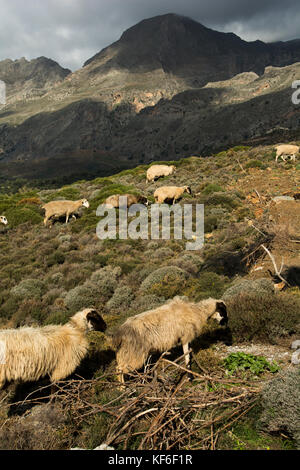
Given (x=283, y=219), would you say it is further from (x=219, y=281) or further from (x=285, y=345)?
(x=285, y=345)

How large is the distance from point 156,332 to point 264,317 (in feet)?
8.58

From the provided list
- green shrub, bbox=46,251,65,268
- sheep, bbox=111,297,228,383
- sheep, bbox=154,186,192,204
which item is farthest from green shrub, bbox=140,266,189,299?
sheep, bbox=154,186,192,204

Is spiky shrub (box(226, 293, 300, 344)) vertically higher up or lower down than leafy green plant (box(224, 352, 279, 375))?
higher up

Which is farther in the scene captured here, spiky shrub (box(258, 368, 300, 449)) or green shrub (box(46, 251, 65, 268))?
green shrub (box(46, 251, 65, 268))

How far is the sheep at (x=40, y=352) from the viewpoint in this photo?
489cm

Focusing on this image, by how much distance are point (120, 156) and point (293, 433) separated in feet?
512

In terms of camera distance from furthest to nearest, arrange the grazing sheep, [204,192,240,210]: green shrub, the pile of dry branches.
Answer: the grazing sheep
[204,192,240,210]: green shrub
the pile of dry branches

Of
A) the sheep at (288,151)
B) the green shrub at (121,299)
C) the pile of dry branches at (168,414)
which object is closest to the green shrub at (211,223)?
the green shrub at (121,299)

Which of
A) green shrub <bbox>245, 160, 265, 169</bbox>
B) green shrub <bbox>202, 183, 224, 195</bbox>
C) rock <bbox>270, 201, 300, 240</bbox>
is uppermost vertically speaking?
green shrub <bbox>245, 160, 265, 169</bbox>

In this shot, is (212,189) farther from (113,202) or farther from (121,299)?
Answer: (121,299)

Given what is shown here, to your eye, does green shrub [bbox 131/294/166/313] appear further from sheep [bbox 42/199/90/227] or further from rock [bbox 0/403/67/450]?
sheep [bbox 42/199/90/227]

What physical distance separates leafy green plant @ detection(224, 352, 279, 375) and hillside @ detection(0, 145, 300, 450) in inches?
0.8

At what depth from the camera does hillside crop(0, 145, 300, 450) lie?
4000 mm

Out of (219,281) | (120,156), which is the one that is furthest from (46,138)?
(219,281)
